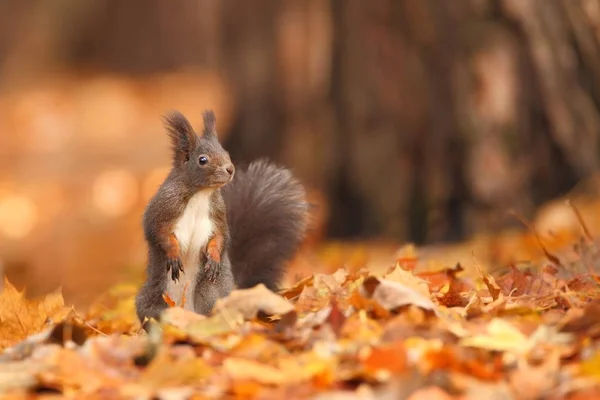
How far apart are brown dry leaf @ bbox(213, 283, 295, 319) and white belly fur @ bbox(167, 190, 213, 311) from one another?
496 mm

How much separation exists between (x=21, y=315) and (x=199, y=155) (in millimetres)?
731

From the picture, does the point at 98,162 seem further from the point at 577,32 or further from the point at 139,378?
the point at 139,378

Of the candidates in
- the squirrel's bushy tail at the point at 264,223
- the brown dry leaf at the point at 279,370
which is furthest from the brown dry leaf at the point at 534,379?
the squirrel's bushy tail at the point at 264,223

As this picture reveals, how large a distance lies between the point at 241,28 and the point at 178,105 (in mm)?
3174

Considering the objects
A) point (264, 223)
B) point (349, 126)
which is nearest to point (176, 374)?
point (264, 223)

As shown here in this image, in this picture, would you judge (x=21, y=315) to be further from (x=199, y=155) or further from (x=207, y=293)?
(x=199, y=155)

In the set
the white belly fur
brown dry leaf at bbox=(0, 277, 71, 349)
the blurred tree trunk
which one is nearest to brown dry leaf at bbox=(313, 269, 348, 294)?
the white belly fur

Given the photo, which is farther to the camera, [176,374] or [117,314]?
[117,314]

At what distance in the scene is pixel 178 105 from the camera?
44.0 feet

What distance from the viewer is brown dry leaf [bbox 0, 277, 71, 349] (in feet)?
9.42

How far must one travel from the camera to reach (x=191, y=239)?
10.2 ft

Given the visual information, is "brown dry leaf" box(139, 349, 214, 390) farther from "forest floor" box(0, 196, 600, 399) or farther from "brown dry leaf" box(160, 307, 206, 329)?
"brown dry leaf" box(160, 307, 206, 329)

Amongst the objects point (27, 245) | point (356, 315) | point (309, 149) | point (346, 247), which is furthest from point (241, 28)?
point (356, 315)

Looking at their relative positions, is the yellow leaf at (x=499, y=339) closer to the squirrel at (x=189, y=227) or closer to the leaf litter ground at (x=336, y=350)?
the leaf litter ground at (x=336, y=350)
